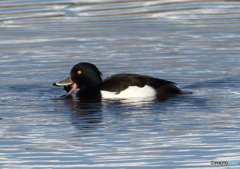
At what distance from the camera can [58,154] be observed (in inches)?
319

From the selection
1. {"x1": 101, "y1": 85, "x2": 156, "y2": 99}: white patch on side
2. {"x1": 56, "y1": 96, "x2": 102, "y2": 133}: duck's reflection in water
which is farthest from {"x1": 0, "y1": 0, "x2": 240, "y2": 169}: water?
{"x1": 101, "y1": 85, "x2": 156, "y2": 99}: white patch on side

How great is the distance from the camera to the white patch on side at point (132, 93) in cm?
1110

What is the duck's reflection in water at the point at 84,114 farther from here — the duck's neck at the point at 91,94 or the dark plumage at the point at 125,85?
the dark plumage at the point at 125,85

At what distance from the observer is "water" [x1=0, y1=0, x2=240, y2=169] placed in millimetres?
8148

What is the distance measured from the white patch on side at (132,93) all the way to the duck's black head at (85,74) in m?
0.58

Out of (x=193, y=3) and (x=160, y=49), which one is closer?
(x=160, y=49)

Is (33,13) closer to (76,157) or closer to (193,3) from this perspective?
(193,3)

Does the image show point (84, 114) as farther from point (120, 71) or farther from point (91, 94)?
point (120, 71)

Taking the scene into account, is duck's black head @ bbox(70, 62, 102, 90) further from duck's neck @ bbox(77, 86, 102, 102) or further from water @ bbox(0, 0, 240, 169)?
water @ bbox(0, 0, 240, 169)

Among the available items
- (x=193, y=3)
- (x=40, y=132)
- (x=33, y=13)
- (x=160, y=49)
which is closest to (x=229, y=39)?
(x=160, y=49)

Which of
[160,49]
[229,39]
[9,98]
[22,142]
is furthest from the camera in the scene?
[229,39]

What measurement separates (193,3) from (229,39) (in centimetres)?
449

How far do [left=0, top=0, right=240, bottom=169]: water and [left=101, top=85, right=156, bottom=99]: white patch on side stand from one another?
0.18 metres

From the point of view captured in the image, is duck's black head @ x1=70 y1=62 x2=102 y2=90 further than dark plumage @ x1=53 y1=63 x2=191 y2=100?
Yes
